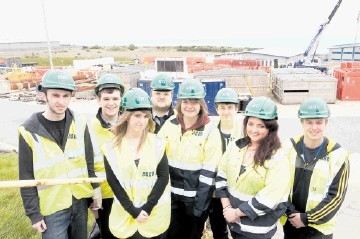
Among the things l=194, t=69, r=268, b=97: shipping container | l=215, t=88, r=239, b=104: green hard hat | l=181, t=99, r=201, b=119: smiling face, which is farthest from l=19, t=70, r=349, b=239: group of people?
l=194, t=69, r=268, b=97: shipping container

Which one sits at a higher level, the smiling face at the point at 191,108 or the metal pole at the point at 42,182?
the smiling face at the point at 191,108

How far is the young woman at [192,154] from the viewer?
3314mm

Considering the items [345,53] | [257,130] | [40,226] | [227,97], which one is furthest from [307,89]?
[345,53]

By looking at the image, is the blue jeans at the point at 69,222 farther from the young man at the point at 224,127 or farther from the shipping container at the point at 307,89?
the shipping container at the point at 307,89

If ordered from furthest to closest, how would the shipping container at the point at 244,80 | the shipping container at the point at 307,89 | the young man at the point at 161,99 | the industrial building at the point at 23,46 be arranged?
1. the industrial building at the point at 23,46
2. the shipping container at the point at 244,80
3. the shipping container at the point at 307,89
4. the young man at the point at 161,99

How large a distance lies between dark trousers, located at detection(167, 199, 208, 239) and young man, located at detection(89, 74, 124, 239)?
2.36 feet

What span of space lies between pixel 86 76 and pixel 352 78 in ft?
65.1

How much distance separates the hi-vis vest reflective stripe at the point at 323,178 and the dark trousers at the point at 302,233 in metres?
0.05

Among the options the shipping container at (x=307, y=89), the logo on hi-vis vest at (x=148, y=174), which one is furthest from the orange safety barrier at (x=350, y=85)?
the logo on hi-vis vest at (x=148, y=174)

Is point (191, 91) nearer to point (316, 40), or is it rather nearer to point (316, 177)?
point (316, 177)

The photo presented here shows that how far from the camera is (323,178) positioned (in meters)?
2.87

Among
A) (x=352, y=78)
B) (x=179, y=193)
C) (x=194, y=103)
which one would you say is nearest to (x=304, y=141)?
(x=194, y=103)

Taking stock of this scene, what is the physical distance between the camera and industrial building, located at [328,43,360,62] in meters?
42.7

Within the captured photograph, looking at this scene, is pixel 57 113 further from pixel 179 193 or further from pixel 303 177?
pixel 303 177
